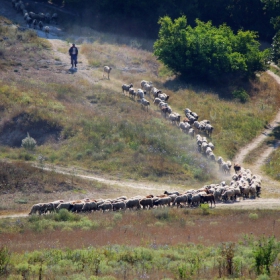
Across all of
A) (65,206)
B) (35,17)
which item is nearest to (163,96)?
(65,206)

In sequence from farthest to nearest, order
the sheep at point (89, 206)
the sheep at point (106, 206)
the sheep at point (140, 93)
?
the sheep at point (140, 93), the sheep at point (106, 206), the sheep at point (89, 206)

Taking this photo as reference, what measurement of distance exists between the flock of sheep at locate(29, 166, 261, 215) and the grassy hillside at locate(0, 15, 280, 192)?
148 inches

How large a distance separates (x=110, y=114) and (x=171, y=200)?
15035mm

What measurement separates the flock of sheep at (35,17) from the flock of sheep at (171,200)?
34.9 m

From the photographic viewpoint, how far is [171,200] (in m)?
32.5

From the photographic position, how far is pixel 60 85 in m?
50.5

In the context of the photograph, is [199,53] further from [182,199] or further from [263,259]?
[263,259]

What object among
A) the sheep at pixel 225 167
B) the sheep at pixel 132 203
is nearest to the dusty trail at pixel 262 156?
the sheep at pixel 225 167

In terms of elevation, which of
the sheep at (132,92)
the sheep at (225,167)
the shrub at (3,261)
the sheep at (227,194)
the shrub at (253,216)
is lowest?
the shrub at (3,261)

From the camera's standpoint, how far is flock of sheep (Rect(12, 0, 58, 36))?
65.4 metres

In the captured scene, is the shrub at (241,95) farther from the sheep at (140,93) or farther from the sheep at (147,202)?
the sheep at (147,202)

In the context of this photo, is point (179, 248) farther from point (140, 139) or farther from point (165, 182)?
point (140, 139)

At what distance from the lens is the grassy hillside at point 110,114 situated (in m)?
40.0

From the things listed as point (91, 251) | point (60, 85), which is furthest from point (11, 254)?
point (60, 85)
